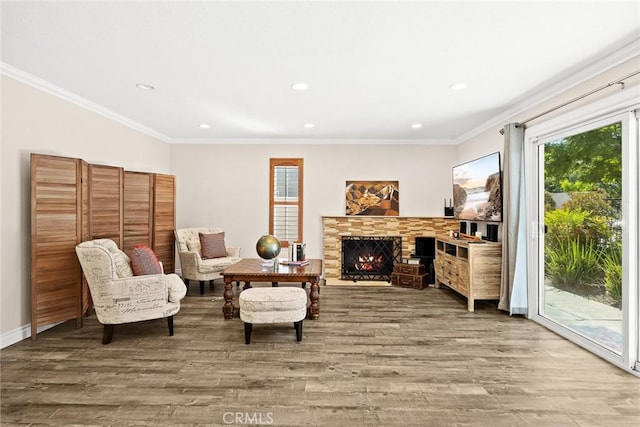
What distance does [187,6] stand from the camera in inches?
87.3

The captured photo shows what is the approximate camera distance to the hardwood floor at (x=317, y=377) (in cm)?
221

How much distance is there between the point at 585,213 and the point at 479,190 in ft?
5.90

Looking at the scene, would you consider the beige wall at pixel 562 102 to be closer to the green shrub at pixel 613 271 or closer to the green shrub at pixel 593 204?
the green shrub at pixel 593 204

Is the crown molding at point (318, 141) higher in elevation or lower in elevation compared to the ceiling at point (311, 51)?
higher

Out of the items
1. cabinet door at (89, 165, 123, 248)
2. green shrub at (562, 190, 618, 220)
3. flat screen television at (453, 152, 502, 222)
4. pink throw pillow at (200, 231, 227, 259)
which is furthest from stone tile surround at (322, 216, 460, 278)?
cabinet door at (89, 165, 123, 248)

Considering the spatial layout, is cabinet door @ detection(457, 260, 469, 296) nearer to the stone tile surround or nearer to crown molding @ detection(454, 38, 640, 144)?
the stone tile surround

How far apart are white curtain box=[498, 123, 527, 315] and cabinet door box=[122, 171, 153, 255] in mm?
4737

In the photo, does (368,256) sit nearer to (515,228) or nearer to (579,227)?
(515,228)

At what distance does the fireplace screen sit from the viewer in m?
6.43

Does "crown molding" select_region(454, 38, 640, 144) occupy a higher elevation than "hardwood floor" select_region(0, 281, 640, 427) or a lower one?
higher

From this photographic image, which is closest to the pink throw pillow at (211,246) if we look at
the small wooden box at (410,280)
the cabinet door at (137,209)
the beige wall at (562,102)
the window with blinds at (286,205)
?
the cabinet door at (137,209)

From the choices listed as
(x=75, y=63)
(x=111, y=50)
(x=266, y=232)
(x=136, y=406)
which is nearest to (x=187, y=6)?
(x=111, y=50)

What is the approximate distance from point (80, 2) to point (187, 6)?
649 millimetres

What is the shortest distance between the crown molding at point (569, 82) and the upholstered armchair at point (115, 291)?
4340 mm
